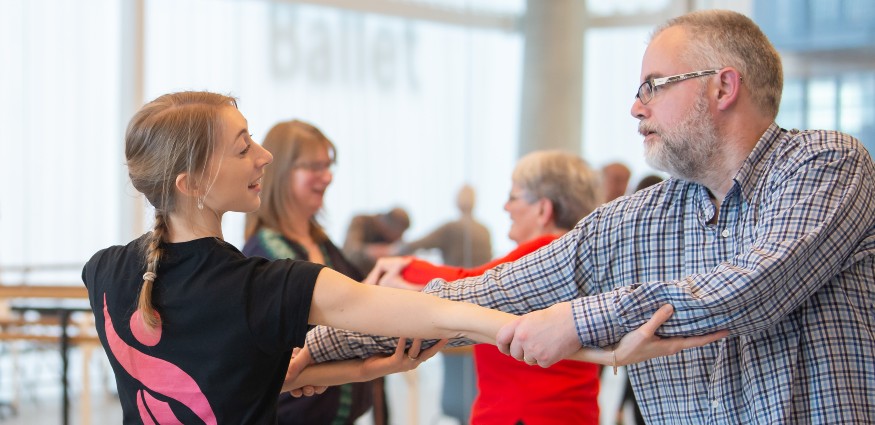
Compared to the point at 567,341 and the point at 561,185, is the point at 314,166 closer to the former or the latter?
the point at 561,185

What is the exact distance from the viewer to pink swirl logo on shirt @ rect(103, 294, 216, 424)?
1341mm

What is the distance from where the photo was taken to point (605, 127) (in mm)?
5074

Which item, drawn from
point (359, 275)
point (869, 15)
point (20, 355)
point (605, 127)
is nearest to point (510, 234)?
point (359, 275)

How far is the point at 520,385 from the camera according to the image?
205 centimetres

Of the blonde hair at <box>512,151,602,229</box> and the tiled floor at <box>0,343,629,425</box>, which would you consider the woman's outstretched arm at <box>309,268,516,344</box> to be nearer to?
the blonde hair at <box>512,151,602,229</box>

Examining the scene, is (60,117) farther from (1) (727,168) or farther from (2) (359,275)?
(1) (727,168)

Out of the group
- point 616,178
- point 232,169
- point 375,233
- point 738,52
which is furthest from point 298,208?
point 375,233

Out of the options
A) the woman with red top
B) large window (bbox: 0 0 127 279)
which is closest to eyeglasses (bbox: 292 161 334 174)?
the woman with red top

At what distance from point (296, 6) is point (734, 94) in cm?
462

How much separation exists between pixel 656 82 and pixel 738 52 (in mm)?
149

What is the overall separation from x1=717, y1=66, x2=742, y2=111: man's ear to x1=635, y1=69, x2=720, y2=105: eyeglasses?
0.06 feet

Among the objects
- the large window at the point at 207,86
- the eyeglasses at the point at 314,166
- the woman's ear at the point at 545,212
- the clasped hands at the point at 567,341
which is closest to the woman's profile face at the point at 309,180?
the eyeglasses at the point at 314,166

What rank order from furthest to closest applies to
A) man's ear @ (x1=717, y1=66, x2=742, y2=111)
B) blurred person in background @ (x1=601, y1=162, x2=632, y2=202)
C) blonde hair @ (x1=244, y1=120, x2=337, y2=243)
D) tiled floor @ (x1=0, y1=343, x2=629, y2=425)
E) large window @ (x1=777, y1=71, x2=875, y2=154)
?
tiled floor @ (x1=0, y1=343, x2=629, y2=425) → blurred person in background @ (x1=601, y1=162, x2=632, y2=202) → large window @ (x1=777, y1=71, x2=875, y2=154) → blonde hair @ (x1=244, y1=120, x2=337, y2=243) → man's ear @ (x1=717, y1=66, x2=742, y2=111)

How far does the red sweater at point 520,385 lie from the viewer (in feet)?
6.69
